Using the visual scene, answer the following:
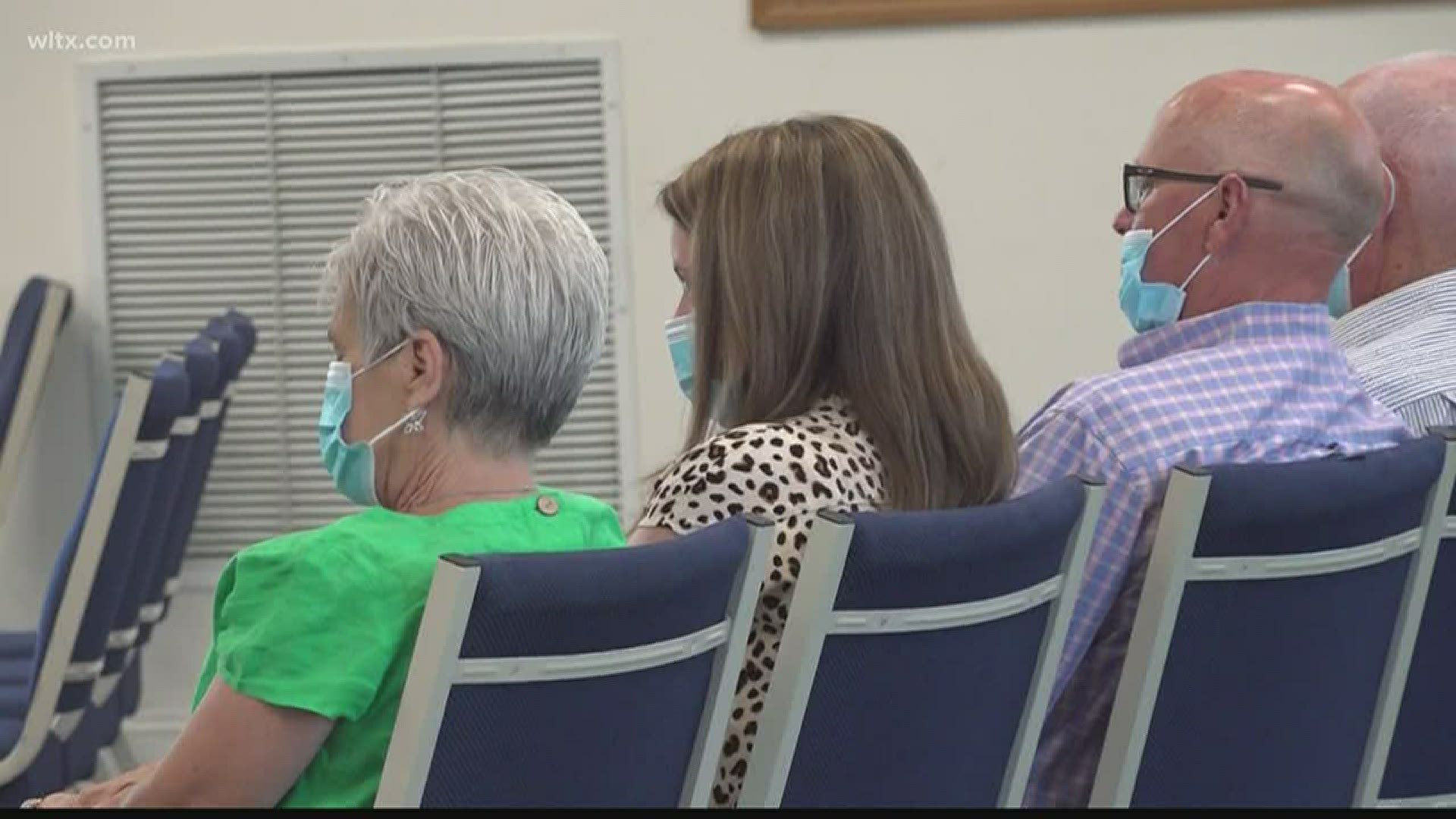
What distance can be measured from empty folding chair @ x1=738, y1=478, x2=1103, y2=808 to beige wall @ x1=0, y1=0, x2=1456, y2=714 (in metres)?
3.36

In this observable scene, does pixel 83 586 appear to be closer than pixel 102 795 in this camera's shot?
No

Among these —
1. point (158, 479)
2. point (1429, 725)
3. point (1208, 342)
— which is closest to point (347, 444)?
point (1208, 342)

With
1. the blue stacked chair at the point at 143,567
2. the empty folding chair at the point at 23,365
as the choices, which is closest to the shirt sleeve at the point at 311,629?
the blue stacked chair at the point at 143,567

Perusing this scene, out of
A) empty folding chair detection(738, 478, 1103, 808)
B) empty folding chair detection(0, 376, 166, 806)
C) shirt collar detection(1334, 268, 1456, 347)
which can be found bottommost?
empty folding chair detection(0, 376, 166, 806)

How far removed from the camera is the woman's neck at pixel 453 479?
79.3 inches

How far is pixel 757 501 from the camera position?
2.15m

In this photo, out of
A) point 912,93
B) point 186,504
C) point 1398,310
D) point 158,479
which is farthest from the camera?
point 912,93

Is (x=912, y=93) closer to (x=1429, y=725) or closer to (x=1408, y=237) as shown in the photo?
(x=1408, y=237)

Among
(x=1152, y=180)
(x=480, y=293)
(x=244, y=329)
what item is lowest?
(x=244, y=329)

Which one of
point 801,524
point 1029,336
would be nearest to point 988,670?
point 801,524

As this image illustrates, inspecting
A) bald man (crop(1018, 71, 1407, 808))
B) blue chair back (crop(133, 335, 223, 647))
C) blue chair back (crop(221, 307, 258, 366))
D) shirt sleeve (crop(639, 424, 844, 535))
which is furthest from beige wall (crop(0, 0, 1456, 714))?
shirt sleeve (crop(639, 424, 844, 535))

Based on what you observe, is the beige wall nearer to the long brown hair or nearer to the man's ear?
the man's ear

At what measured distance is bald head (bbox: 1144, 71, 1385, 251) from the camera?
273 centimetres

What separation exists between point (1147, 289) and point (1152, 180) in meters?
0.15
